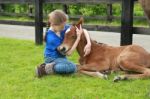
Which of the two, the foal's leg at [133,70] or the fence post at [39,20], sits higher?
the fence post at [39,20]

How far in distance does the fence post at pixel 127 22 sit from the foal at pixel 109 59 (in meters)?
1.82

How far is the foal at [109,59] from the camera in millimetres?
6938

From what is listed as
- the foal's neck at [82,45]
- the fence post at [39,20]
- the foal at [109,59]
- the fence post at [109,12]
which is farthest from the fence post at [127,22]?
the fence post at [109,12]

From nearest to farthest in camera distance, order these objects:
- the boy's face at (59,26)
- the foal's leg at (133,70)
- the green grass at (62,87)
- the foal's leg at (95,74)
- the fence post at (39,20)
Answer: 1. the green grass at (62,87)
2. the foal's leg at (133,70)
3. the foal's leg at (95,74)
4. the boy's face at (59,26)
5. the fence post at (39,20)

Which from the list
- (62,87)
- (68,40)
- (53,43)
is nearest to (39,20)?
(53,43)

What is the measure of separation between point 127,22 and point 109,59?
2.20m

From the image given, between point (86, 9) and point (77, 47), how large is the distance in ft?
51.7

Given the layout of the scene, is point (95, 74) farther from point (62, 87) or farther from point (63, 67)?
point (62, 87)

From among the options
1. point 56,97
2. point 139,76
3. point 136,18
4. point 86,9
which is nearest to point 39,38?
point 139,76

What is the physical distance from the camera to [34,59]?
906cm

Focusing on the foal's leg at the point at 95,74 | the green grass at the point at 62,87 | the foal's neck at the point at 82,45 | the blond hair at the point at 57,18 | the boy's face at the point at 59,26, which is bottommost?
the green grass at the point at 62,87

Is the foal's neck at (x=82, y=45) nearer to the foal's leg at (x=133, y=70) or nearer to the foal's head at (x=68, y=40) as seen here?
the foal's head at (x=68, y=40)

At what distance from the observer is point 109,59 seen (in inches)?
288

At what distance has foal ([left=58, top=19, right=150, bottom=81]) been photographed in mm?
6938
